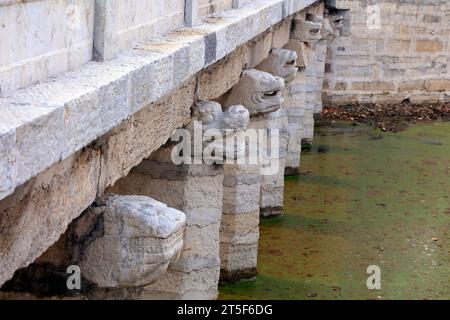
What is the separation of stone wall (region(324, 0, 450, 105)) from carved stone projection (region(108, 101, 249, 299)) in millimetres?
11192

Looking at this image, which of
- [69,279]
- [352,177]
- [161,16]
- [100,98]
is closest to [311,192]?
[352,177]

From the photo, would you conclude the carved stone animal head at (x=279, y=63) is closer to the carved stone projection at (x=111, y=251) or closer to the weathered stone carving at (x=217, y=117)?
the weathered stone carving at (x=217, y=117)

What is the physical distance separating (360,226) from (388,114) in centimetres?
726

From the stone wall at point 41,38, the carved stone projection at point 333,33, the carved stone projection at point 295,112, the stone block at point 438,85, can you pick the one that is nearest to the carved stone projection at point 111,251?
the stone wall at point 41,38

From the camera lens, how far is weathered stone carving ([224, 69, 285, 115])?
869 cm

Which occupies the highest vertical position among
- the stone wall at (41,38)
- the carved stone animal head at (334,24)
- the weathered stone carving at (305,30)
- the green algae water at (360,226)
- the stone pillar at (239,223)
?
the stone wall at (41,38)

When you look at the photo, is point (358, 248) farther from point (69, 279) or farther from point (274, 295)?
point (69, 279)

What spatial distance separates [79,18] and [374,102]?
48.1 ft

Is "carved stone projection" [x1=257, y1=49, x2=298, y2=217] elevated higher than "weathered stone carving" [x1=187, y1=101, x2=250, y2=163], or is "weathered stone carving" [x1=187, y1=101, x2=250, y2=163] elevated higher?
"weathered stone carving" [x1=187, y1=101, x2=250, y2=163]

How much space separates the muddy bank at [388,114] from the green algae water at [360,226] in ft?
3.85

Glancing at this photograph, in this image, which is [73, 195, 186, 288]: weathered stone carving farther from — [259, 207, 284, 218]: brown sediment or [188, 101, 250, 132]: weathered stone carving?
[259, 207, 284, 218]: brown sediment

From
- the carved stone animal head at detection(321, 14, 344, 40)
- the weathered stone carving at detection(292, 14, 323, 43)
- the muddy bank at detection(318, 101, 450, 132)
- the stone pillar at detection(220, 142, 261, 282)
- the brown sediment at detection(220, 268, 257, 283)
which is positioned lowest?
the muddy bank at detection(318, 101, 450, 132)

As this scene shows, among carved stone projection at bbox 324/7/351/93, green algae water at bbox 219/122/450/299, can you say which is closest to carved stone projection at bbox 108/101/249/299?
green algae water at bbox 219/122/450/299

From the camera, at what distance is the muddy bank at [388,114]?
17.7 m
